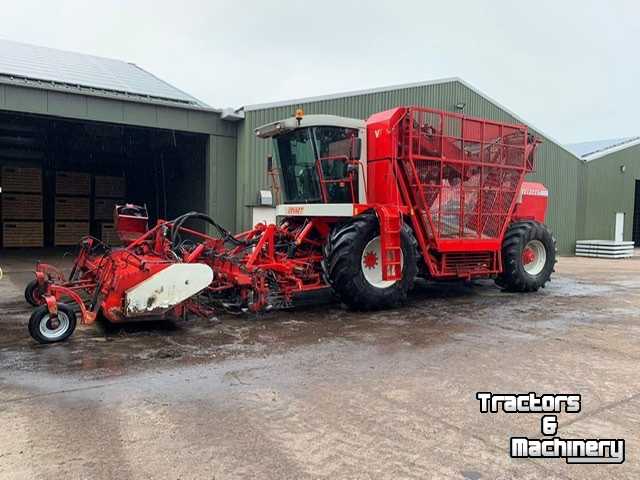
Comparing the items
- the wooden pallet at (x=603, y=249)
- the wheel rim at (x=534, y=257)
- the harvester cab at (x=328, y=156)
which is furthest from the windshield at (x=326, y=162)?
the wooden pallet at (x=603, y=249)

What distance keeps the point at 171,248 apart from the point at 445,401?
4324 millimetres

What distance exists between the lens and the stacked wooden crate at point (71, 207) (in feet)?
64.6

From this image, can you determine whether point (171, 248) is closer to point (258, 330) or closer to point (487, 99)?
point (258, 330)

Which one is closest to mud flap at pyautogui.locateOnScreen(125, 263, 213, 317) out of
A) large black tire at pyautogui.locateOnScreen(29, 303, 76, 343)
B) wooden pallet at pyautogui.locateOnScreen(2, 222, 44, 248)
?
large black tire at pyautogui.locateOnScreen(29, 303, 76, 343)

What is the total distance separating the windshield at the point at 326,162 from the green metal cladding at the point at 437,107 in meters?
5.45

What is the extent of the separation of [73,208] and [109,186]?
5.18 feet

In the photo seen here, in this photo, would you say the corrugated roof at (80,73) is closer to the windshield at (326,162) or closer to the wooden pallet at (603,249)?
the windshield at (326,162)

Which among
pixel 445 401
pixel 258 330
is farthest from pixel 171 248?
pixel 445 401

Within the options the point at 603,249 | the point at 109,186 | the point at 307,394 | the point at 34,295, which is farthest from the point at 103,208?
the point at 603,249

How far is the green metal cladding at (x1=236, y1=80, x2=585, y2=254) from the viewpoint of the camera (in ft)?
43.5

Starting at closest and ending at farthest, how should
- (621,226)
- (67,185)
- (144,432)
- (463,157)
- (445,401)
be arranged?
1. (144,432)
2. (445,401)
3. (463,157)
4. (67,185)
5. (621,226)

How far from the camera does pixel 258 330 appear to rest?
20.0ft

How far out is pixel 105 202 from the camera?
67.7 feet

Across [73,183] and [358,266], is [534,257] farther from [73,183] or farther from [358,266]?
[73,183]
